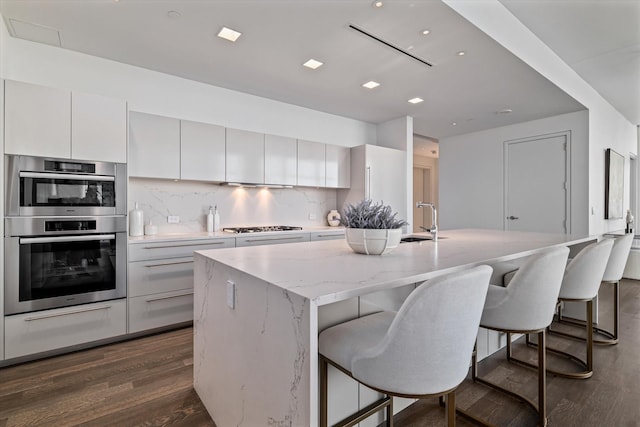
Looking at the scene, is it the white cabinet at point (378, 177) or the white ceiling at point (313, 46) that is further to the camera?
the white cabinet at point (378, 177)

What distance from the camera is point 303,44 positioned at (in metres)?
2.69

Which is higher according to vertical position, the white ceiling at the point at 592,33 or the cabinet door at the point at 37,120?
the white ceiling at the point at 592,33

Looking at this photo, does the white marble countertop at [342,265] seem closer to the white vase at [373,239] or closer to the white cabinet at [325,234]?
the white vase at [373,239]

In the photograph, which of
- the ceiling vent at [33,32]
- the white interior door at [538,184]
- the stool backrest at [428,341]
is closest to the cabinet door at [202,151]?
the ceiling vent at [33,32]

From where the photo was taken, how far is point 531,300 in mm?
1556

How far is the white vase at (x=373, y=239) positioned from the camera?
65.8 inches

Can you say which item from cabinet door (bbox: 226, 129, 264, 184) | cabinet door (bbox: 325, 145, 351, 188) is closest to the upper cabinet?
cabinet door (bbox: 226, 129, 264, 184)

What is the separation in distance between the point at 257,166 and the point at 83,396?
2.57m

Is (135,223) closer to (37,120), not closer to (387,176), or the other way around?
(37,120)

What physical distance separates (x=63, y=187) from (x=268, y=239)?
182 centimetres

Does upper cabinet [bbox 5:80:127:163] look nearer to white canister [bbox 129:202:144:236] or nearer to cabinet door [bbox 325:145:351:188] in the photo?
white canister [bbox 129:202:144:236]

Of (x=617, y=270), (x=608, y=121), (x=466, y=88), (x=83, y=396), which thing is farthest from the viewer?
(x=608, y=121)

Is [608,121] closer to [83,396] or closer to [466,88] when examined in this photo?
[466,88]

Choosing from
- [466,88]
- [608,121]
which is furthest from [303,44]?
[608,121]
